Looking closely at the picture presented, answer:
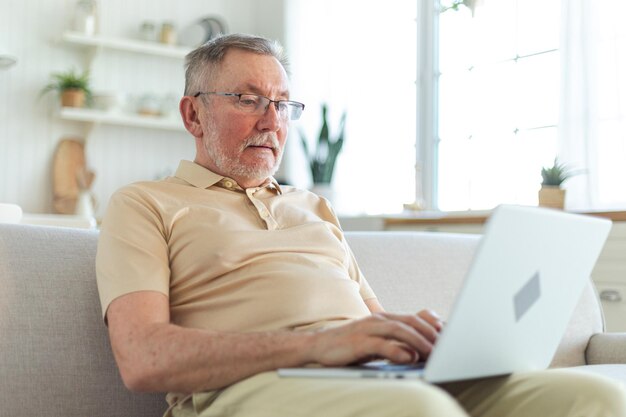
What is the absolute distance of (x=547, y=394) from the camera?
1.35m

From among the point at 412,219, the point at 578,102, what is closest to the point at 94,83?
the point at 412,219

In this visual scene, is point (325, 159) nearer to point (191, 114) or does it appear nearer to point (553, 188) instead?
point (553, 188)

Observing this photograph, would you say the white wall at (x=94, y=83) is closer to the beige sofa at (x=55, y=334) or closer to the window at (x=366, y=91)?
the window at (x=366, y=91)

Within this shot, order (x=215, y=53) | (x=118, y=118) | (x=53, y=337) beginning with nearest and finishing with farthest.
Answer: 1. (x=53, y=337)
2. (x=215, y=53)
3. (x=118, y=118)

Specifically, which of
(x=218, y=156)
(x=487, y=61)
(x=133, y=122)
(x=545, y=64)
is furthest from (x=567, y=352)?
(x=133, y=122)

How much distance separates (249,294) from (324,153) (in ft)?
11.4

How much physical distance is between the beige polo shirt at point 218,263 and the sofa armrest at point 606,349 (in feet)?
3.26

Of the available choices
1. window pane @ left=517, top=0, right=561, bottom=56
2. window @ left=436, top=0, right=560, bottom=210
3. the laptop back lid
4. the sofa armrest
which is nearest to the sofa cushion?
the laptop back lid

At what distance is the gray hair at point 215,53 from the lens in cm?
196

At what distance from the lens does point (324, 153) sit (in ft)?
16.5

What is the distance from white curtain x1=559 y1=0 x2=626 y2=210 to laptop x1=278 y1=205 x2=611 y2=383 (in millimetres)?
2251

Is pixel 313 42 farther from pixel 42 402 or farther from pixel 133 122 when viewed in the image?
pixel 42 402

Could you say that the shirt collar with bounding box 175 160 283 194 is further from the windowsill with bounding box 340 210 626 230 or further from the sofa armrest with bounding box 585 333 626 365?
the windowsill with bounding box 340 210 626 230

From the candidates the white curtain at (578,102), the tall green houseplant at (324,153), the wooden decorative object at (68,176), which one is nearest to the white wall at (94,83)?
the wooden decorative object at (68,176)
